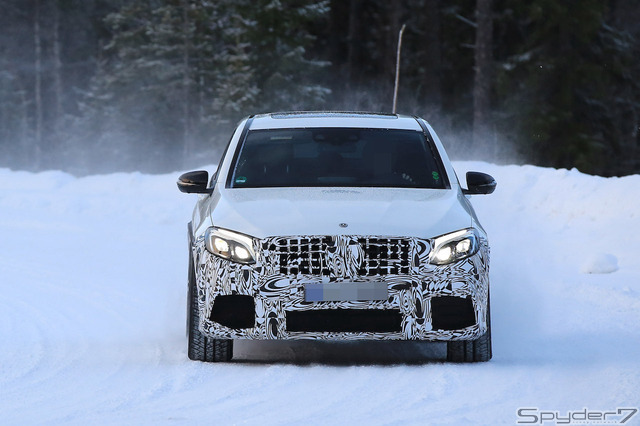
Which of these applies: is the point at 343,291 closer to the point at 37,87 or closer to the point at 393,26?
the point at 393,26

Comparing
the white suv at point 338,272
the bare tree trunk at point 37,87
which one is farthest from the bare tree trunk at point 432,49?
the white suv at point 338,272

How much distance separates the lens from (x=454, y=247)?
716 cm

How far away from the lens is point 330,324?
23.2 ft

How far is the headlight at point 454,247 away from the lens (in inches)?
279

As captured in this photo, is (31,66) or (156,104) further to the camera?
(31,66)

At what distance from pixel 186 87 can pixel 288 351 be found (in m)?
44.5

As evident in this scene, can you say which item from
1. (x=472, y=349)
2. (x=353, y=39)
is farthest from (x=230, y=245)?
(x=353, y=39)

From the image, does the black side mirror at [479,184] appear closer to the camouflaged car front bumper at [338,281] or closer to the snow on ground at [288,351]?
the snow on ground at [288,351]

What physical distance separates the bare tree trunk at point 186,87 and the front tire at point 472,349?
147 feet

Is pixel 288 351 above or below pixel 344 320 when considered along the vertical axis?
below

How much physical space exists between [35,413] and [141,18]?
5066cm

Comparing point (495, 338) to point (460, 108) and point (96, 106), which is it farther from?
point (96, 106)

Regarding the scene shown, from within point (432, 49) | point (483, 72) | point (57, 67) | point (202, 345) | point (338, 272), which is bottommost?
point (202, 345)

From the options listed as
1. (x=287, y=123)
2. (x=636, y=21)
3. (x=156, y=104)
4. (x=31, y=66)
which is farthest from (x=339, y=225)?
(x=31, y=66)
